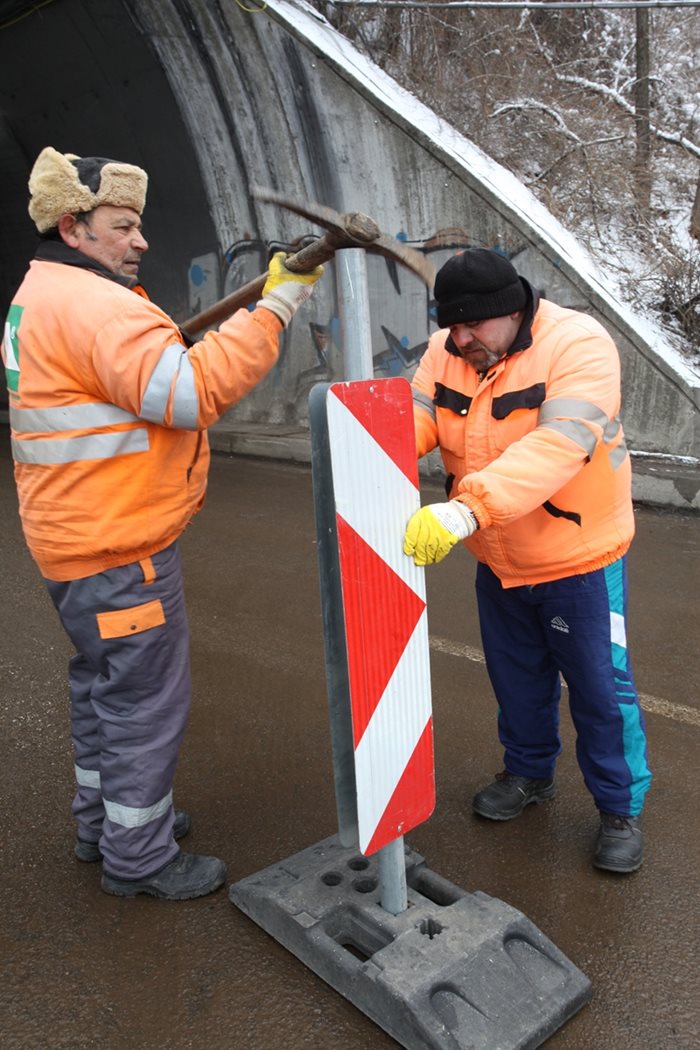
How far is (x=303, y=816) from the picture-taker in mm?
3146

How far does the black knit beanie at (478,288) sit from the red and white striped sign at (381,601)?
555 mm

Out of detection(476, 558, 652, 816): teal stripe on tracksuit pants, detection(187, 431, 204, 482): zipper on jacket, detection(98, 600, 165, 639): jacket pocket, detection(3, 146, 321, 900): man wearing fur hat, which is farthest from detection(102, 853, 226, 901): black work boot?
detection(187, 431, 204, 482): zipper on jacket

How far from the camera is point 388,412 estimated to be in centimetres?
206

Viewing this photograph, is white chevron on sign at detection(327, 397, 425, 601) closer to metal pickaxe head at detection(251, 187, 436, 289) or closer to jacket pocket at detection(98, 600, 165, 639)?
metal pickaxe head at detection(251, 187, 436, 289)

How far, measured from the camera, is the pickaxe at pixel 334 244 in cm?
204

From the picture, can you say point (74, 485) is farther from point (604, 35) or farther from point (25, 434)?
point (604, 35)

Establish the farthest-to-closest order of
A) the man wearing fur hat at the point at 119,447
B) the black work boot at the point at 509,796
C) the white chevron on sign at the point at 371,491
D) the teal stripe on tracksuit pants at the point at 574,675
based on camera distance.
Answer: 1. the black work boot at the point at 509,796
2. the teal stripe on tracksuit pants at the point at 574,675
3. the man wearing fur hat at the point at 119,447
4. the white chevron on sign at the point at 371,491

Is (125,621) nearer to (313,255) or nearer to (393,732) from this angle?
(393,732)

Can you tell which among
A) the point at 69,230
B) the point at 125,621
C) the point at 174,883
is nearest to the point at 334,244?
the point at 69,230

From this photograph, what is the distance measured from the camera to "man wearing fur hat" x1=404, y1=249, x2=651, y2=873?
2387 millimetres

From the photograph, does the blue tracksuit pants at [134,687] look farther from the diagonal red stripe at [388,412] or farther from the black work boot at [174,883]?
the diagonal red stripe at [388,412]

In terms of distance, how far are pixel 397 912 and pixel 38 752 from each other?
1854 millimetres

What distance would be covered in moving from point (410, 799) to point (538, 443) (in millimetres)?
984

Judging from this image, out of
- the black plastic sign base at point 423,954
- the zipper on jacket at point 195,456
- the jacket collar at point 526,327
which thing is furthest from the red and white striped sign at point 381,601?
the zipper on jacket at point 195,456
